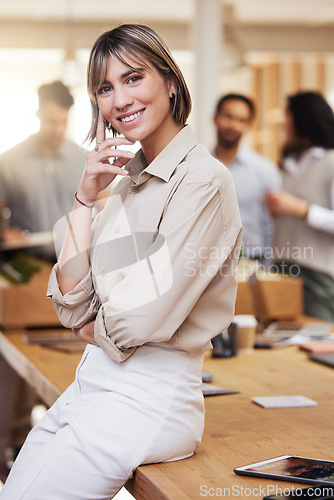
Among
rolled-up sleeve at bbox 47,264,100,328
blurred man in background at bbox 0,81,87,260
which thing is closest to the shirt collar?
rolled-up sleeve at bbox 47,264,100,328

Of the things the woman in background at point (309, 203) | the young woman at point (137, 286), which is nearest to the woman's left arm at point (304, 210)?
the woman in background at point (309, 203)

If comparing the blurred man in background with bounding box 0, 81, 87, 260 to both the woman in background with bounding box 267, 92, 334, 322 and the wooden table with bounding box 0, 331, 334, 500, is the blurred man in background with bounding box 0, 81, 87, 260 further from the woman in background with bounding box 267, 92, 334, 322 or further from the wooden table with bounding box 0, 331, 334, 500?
the wooden table with bounding box 0, 331, 334, 500

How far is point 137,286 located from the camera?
1.28 meters

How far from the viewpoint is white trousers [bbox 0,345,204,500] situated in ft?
4.15

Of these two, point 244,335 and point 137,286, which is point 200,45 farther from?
point 137,286

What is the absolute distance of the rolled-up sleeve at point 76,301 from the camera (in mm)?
1427

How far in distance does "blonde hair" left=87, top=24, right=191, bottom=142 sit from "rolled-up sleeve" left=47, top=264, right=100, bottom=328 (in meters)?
0.37

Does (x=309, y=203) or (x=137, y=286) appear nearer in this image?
(x=137, y=286)

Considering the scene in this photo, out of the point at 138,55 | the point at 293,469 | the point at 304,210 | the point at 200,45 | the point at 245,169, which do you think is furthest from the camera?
the point at 200,45

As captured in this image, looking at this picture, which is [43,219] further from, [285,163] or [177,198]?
[177,198]

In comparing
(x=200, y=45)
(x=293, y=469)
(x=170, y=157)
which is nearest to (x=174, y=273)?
(x=170, y=157)

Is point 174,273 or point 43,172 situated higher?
point 174,273

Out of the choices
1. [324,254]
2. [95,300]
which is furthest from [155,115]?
[324,254]

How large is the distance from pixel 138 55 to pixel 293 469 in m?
0.79
